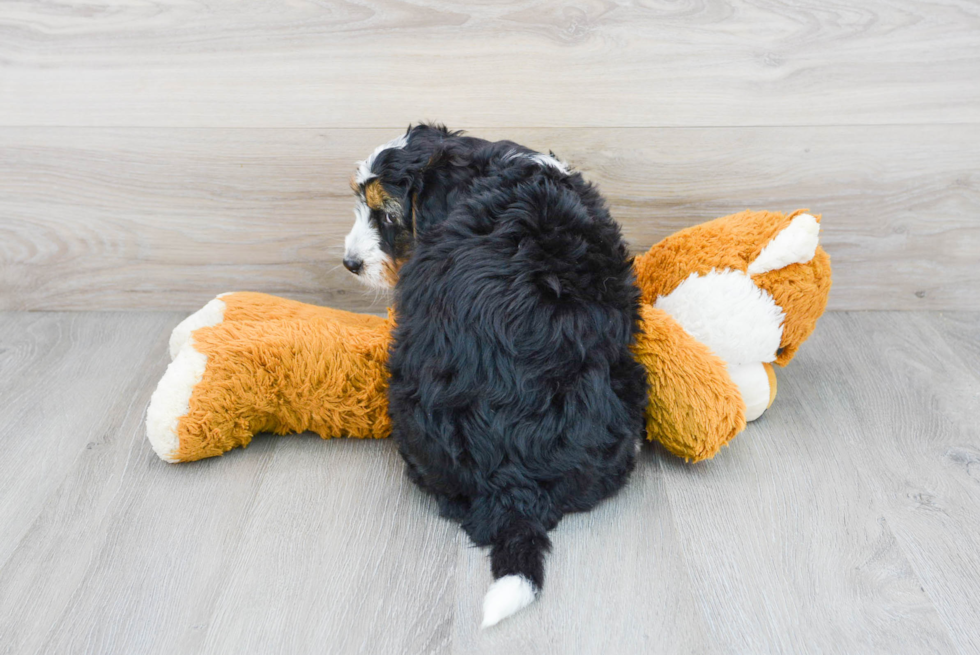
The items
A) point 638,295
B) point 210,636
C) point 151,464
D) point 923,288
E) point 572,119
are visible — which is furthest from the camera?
point 923,288

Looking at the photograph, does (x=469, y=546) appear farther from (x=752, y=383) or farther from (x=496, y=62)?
(x=496, y=62)

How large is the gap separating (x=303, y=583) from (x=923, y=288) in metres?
1.84

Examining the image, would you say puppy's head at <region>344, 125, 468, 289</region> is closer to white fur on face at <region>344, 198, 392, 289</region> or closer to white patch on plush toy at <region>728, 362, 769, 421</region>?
white fur on face at <region>344, 198, 392, 289</region>

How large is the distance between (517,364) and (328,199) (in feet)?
3.13

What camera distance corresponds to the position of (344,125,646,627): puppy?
4.22ft

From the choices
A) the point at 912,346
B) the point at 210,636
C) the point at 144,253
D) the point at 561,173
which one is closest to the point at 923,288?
the point at 912,346

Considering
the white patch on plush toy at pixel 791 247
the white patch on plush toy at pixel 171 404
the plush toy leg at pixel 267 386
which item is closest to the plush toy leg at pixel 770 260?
the white patch on plush toy at pixel 791 247

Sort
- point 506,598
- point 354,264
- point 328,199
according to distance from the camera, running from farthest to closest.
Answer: point 328,199
point 354,264
point 506,598

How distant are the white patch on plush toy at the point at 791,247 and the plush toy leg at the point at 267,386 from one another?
2.66ft

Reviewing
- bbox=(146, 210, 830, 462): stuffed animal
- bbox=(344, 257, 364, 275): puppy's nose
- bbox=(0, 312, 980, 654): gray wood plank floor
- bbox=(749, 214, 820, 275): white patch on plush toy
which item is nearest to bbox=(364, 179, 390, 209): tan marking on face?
bbox=(344, 257, 364, 275): puppy's nose

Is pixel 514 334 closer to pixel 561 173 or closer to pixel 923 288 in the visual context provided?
pixel 561 173

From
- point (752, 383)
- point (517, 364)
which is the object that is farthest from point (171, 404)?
point (752, 383)

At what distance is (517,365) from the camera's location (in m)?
1.28

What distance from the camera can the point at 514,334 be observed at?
1.28 metres
